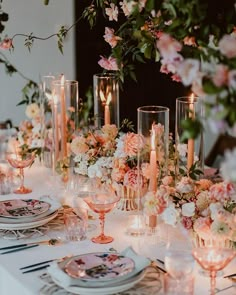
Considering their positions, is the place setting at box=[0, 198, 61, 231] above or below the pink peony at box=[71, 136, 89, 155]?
below

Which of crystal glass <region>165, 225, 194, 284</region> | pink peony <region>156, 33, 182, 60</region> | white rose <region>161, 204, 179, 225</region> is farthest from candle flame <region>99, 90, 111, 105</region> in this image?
pink peony <region>156, 33, 182, 60</region>

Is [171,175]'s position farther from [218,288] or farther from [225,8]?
[225,8]

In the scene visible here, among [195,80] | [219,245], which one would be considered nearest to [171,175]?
[219,245]

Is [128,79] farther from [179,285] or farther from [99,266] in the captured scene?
[179,285]

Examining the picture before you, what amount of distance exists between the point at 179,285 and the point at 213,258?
11 centimetres

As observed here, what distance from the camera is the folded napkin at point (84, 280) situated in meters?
1.77

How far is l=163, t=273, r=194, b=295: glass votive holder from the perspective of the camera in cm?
176

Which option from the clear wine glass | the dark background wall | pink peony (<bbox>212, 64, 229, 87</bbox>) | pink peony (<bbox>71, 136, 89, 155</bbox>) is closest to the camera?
pink peony (<bbox>212, 64, 229, 87</bbox>)

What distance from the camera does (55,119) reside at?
284 cm

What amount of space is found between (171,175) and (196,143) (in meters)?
0.26

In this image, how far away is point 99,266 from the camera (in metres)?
1.88

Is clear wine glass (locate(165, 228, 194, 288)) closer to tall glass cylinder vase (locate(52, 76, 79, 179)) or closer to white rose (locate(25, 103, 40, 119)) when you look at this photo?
tall glass cylinder vase (locate(52, 76, 79, 179))

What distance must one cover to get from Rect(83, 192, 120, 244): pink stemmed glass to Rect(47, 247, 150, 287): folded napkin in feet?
0.84

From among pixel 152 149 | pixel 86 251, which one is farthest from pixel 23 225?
pixel 152 149
